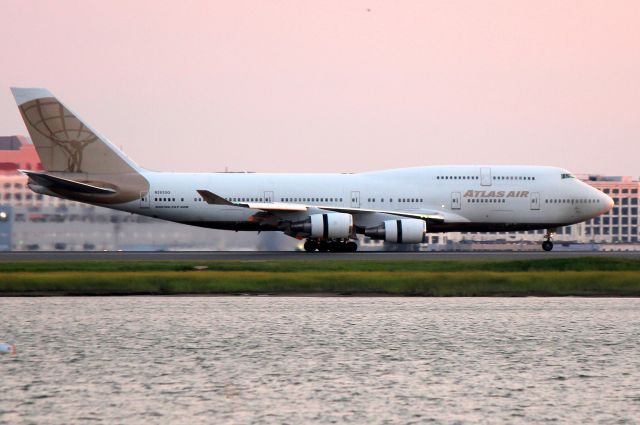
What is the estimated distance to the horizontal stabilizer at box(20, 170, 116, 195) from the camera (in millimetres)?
48281

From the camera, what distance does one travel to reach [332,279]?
32125 millimetres

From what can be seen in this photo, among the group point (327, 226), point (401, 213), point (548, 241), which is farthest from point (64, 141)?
point (548, 241)

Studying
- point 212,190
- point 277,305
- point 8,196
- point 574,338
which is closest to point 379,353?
point 574,338

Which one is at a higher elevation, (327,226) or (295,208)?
(295,208)

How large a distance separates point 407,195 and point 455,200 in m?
2.41

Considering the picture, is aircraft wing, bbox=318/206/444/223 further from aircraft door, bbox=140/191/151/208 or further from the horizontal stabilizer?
the horizontal stabilizer

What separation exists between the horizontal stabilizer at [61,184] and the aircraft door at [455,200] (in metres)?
17.0

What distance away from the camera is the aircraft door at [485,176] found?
172ft

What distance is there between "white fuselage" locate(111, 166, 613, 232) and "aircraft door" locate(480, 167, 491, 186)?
50 millimetres

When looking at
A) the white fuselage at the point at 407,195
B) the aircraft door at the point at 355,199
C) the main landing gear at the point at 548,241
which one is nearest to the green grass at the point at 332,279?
the white fuselage at the point at 407,195

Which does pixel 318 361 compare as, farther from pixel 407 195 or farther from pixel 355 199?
pixel 407 195

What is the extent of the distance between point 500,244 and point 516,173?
38.4 metres

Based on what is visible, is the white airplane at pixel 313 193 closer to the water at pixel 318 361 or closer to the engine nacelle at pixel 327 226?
the engine nacelle at pixel 327 226

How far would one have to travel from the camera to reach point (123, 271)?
35.5m
